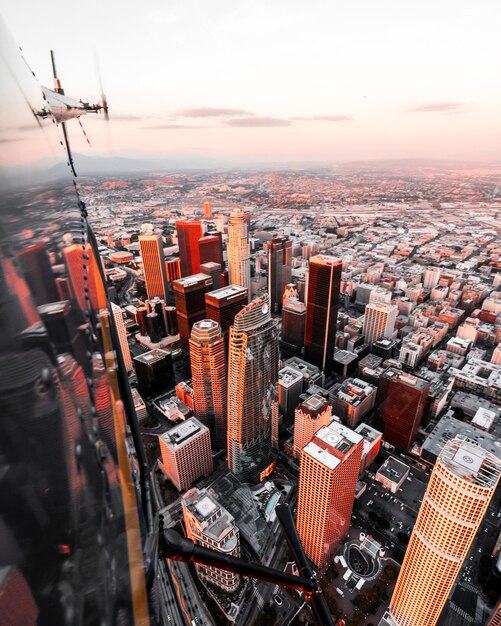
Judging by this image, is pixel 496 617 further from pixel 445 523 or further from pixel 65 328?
pixel 65 328

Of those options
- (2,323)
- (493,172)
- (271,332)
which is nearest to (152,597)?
(2,323)

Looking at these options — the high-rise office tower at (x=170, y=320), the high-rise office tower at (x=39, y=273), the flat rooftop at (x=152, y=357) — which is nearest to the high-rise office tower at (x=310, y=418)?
the flat rooftop at (x=152, y=357)

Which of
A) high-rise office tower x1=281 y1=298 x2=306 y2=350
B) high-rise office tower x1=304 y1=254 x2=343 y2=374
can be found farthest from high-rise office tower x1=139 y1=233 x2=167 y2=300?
high-rise office tower x1=304 y1=254 x2=343 y2=374

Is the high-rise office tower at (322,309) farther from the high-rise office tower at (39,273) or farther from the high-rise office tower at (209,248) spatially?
the high-rise office tower at (39,273)

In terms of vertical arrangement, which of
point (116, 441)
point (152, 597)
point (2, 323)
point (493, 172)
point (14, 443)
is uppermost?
point (2, 323)

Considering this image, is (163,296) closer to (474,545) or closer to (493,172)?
(474,545)

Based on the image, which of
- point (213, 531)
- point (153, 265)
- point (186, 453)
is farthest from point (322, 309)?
point (153, 265)
